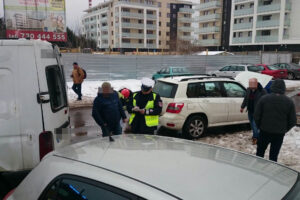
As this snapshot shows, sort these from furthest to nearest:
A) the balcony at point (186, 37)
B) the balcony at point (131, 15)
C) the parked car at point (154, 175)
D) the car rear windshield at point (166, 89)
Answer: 1. the balcony at point (186, 37)
2. the balcony at point (131, 15)
3. the car rear windshield at point (166, 89)
4. the parked car at point (154, 175)

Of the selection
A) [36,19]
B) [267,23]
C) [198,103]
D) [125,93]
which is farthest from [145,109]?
[267,23]

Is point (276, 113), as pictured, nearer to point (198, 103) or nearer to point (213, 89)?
point (198, 103)

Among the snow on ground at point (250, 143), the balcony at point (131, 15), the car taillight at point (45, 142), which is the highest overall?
the balcony at point (131, 15)

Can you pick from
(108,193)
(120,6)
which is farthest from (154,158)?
(120,6)

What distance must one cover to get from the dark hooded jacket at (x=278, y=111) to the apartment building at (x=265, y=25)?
44.3 metres

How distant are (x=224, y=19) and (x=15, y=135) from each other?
205ft

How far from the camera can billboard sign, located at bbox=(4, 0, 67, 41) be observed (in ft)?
44.8

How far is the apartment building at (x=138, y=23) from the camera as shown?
→ 70375 millimetres

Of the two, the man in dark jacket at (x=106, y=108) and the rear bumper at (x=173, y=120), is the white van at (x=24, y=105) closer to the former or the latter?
the man in dark jacket at (x=106, y=108)

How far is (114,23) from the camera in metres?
74.2

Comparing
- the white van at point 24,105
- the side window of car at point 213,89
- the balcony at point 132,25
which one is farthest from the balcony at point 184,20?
the white van at point 24,105

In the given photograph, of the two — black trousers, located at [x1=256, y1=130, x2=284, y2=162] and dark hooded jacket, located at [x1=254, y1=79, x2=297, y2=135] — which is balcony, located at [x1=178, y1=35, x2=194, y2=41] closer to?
black trousers, located at [x1=256, y1=130, x2=284, y2=162]

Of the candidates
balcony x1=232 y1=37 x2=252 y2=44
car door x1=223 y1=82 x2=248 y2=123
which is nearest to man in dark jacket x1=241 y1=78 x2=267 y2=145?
car door x1=223 y1=82 x2=248 y2=123

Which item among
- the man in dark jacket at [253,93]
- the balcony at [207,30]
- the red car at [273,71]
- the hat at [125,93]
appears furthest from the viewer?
the balcony at [207,30]
